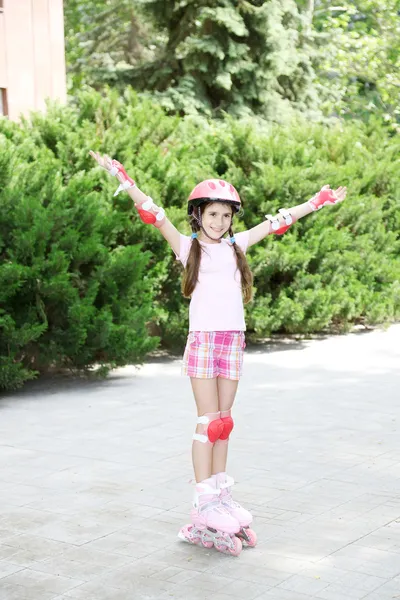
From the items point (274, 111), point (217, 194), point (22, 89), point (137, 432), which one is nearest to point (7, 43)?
point (22, 89)

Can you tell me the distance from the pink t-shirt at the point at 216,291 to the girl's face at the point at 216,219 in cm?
7

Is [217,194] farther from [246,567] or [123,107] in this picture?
[123,107]

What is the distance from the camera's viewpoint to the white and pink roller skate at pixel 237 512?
194 inches

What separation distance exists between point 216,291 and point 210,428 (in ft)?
2.19

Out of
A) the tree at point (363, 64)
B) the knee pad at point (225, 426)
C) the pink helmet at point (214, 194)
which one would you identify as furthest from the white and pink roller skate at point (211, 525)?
the tree at point (363, 64)

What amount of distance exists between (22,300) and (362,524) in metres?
4.59

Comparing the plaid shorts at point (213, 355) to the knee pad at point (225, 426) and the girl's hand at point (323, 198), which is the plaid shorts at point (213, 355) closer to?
the knee pad at point (225, 426)

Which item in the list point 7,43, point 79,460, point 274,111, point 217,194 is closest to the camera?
point 217,194

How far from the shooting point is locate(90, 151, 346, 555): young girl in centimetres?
503

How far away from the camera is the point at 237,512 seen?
5023mm

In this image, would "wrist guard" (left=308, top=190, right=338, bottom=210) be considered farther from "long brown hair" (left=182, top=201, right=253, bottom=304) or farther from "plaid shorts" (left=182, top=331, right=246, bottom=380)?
"plaid shorts" (left=182, top=331, right=246, bottom=380)

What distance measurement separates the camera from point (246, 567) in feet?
15.3

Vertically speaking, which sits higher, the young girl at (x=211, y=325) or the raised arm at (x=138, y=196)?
the raised arm at (x=138, y=196)

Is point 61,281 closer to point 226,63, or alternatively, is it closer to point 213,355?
point 213,355
